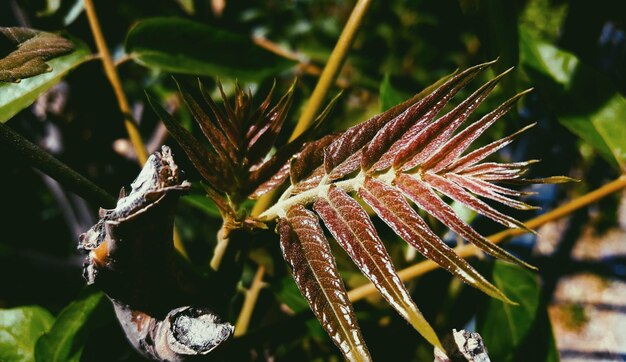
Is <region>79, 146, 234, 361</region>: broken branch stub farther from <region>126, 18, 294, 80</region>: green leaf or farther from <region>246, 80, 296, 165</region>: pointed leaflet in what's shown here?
<region>126, 18, 294, 80</region>: green leaf

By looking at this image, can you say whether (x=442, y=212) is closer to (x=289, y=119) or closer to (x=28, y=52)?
(x=28, y=52)

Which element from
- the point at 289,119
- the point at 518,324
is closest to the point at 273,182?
the point at 518,324

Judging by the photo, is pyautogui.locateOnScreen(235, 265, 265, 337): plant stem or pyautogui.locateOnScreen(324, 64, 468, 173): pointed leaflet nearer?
pyautogui.locateOnScreen(324, 64, 468, 173): pointed leaflet

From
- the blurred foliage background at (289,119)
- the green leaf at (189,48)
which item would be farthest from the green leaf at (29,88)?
the green leaf at (189,48)

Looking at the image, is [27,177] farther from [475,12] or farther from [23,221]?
[475,12]

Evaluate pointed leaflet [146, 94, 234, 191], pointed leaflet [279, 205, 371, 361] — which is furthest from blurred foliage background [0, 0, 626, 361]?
pointed leaflet [279, 205, 371, 361]

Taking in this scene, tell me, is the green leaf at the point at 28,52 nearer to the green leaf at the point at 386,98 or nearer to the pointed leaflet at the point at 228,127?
the pointed leaflet at the point at 228,127

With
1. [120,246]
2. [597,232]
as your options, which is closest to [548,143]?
[120,246]
